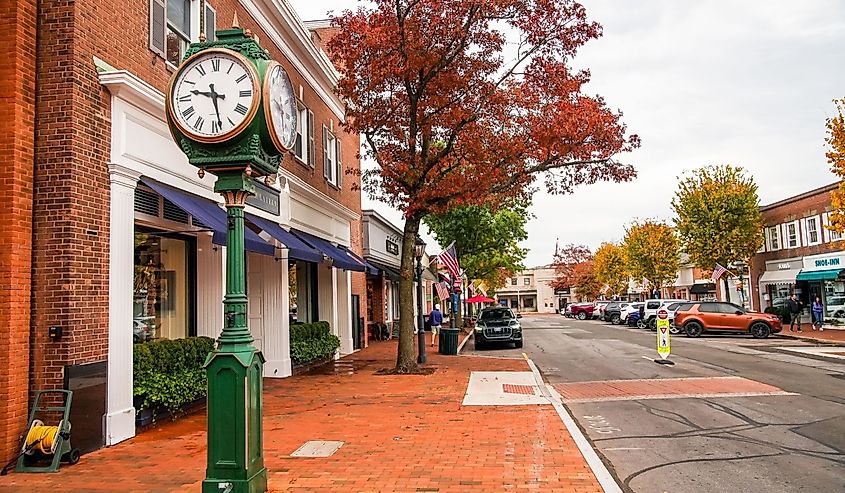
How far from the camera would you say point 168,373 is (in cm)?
1021

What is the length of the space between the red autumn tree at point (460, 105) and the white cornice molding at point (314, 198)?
1910 millimetres

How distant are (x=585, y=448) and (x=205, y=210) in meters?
6.71

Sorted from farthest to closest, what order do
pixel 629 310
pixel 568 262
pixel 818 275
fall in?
pixel 568 262 → pixel 629 310 → pixel 818 275

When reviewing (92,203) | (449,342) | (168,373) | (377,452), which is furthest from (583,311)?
(92,203)

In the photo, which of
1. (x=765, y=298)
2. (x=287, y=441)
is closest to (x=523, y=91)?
(x=287, y=441)

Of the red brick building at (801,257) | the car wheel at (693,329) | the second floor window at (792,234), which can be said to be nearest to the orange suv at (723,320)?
the car wheel at (693,329)

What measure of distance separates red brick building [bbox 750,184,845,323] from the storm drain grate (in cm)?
2265

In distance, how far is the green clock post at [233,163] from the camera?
217 inches

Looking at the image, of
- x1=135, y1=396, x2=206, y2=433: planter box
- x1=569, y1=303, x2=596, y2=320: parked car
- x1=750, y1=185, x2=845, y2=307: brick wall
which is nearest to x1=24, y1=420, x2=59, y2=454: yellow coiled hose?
x1=135, y1=396, x2=206, y2=433: planter box

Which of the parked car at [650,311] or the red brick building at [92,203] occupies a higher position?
the red brick building at [92,203]

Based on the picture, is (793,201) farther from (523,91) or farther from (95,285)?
(95,285)

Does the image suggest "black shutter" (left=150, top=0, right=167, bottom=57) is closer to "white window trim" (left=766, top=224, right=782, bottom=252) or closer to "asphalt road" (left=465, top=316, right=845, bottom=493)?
"asphalt road" (left=465, top=316, right=845, bottom=493)

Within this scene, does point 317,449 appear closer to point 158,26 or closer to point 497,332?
point 158,26

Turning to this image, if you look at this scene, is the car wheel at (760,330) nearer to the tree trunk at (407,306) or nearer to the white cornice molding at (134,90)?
the tree trunk at (407,306)
